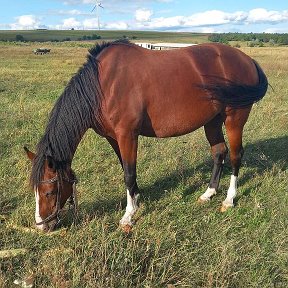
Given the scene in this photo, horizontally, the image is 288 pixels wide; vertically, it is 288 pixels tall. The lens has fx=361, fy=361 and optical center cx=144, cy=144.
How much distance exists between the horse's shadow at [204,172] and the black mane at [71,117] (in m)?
0.87

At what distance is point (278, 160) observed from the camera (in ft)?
21.2

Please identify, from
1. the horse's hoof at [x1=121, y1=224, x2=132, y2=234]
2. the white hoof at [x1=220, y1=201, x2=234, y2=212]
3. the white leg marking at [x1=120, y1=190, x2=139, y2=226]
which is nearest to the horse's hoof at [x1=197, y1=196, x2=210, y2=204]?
the white hoof at [x1=220, y1=201, x2=234, y2=212]

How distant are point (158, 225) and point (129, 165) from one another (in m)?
0.79

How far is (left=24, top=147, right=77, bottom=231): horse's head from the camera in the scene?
3.76 metres

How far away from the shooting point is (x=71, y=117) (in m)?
3.99

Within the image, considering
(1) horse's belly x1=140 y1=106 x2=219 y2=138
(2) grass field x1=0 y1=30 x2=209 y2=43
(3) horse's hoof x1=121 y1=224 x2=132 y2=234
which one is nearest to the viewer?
(3) horse's hoof x1=121 y1=224 x2=132 y2=234

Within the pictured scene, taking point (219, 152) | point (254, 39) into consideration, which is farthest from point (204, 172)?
point (254, 39)

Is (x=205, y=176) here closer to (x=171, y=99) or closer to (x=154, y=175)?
(x=154, y=175)

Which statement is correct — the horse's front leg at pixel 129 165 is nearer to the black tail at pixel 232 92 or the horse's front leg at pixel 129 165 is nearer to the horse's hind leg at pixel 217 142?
the black tail at pixel 232 92

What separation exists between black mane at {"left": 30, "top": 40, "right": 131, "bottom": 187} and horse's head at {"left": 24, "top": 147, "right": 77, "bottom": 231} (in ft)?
0.15

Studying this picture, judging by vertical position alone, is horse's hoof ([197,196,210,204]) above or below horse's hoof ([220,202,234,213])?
below

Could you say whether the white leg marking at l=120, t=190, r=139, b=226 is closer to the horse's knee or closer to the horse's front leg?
the horse's front leg

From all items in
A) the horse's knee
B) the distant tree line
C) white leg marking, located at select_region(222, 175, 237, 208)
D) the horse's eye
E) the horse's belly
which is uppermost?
the horse's belly

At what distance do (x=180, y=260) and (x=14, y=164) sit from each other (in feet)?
13.1
